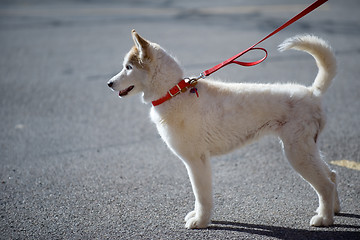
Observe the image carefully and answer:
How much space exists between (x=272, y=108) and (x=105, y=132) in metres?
2.99

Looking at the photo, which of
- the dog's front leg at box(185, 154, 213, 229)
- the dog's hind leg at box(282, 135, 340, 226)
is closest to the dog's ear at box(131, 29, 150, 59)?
the dog's front leg at box(185, 154, 213, 229)

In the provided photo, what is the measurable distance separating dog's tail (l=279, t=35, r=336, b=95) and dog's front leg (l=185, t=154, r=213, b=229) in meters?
1.20

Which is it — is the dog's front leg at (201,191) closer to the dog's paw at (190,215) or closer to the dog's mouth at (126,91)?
the dog's paw at (190,215)

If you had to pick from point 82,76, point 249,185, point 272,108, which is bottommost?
point 82,76

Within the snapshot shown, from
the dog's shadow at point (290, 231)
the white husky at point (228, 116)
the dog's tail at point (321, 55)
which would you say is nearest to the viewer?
the dog's shadow at point (290, 231)

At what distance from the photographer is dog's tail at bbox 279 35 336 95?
3414 millimetres

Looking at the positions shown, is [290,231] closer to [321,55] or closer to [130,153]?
[321,55]

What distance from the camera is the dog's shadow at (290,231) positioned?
125 inches

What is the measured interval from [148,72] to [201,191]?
3.77ft

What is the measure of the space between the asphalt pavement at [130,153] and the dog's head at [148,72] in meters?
1.15

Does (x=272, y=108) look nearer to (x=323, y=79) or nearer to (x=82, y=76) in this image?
(x=323, y=79)

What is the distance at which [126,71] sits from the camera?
3547 mm

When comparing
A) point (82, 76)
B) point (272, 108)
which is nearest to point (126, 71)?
point (272, 108)

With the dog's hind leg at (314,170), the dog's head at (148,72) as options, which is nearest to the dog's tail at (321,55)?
the dog's hind leg at (314,170)
